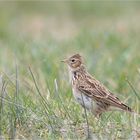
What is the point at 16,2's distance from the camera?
17766 mm

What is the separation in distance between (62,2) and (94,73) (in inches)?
321

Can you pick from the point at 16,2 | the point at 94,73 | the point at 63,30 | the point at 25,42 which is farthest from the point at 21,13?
the point at 94,73

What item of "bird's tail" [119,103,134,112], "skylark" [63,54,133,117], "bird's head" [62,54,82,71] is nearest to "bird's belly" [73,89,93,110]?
"skylark" [63,54,133,117]

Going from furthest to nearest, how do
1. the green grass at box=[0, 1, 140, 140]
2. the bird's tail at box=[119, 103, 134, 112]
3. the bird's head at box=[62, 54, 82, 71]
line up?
the bird's head at box=[62, 54, 82, 71] → the bird's tail at box=[119, 103, 134, 112] → the green grass at box=[0, 1, 140, 140]

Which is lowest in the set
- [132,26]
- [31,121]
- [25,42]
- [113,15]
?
[31,121]

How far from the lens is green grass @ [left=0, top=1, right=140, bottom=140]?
21.3 feet

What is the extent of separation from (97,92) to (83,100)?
257mm

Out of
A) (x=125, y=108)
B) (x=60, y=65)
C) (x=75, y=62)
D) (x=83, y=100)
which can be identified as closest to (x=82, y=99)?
(x=83, y=100)

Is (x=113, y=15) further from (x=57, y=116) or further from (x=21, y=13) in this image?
(x=57, y=116)

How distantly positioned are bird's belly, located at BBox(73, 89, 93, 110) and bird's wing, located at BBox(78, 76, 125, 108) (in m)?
0.05

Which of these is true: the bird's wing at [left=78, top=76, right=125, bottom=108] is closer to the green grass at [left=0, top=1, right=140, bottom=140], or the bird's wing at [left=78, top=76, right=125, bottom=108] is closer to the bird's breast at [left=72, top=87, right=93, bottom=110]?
the bird's breast at [left=72, top=87, right=93, bottom=110]

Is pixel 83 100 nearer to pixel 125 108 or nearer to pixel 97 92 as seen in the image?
pixel 97 92

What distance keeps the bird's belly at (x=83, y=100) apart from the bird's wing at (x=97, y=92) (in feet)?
0.15

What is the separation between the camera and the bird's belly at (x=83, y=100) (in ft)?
23.9
